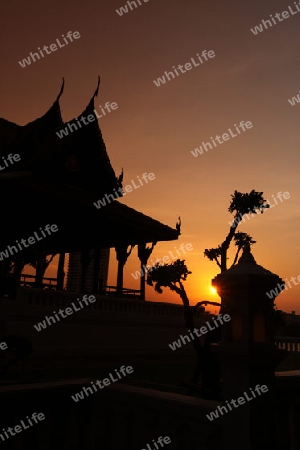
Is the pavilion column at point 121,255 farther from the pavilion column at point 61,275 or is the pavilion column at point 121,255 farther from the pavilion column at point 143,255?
the pavilion column at point 61,275

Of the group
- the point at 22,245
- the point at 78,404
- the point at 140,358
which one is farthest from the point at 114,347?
the point at 78,404

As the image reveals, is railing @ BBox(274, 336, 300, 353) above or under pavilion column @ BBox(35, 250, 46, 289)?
under

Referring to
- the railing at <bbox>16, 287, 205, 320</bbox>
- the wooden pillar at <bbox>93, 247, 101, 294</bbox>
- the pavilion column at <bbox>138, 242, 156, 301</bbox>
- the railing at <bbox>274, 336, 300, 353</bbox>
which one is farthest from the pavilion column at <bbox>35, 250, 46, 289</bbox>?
the railing at <bbox>274, 336, 300, 353</bbox>

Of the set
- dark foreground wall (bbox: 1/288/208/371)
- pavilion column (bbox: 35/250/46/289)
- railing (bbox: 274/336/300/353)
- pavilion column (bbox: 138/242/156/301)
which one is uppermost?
pavilion column (bbox: 35/250/46/289)

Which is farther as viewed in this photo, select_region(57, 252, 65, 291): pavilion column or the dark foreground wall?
select_region(57, 252, 65, 291): pavilion column

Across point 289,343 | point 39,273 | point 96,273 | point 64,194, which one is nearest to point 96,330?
point 39,273

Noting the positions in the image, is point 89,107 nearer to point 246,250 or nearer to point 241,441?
point 246,250

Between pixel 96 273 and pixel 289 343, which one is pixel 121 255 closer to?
pixel 96 273

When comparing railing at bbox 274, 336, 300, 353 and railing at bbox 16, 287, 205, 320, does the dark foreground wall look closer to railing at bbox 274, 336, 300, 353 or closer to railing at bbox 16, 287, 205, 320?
railing at bbox 16, 287, 205, 320

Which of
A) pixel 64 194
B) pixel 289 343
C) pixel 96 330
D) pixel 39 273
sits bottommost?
pixel 289 343

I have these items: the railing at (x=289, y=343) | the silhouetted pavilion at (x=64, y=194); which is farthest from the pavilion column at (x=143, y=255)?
the railing at (x=289, y=343)

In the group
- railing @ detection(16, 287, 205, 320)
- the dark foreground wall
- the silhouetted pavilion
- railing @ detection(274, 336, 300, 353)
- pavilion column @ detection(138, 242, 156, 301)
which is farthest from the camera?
railing @ detection(274, 336, 300, 353)

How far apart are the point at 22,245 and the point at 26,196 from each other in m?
3.13

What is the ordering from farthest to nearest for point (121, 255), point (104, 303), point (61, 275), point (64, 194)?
point (121, 255) → point (61, 275) → point (64, 194) → point (104, 303)
